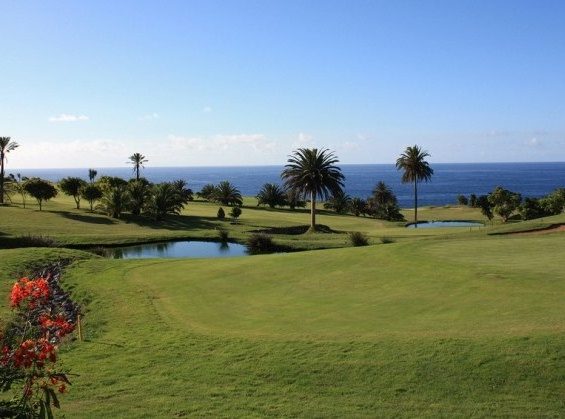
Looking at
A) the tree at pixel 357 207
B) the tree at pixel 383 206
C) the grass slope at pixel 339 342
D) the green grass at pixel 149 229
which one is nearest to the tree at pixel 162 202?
the green grass at pixel 149 229

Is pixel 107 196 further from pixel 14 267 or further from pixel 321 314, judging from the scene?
pixel 321 314

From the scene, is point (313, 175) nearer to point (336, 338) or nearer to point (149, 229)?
point (149, 229)

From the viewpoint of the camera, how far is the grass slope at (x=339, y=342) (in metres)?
11.7

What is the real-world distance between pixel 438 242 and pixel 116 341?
61.4ft

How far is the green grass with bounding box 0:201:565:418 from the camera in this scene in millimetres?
11680

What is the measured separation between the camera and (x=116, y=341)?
17344 mm

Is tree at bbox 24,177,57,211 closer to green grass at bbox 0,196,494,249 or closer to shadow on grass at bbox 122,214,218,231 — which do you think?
green grass at bbox 0,196,494,249

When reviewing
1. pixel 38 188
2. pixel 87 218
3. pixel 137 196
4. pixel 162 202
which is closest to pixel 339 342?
pixel 87 218

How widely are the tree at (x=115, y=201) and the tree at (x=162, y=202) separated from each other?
3143 mm

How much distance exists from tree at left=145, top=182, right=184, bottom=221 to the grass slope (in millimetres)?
44947

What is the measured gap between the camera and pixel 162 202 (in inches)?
2771

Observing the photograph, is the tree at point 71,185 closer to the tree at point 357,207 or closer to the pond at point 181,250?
the pond at point 181,250

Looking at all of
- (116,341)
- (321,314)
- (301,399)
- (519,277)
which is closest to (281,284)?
(321,314)

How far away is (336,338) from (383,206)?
8604 cm
